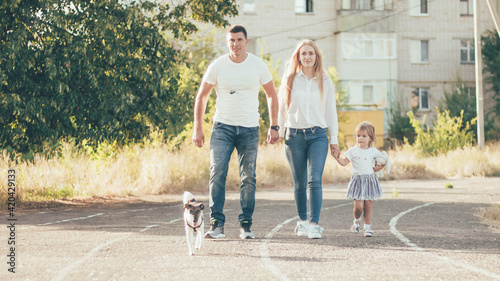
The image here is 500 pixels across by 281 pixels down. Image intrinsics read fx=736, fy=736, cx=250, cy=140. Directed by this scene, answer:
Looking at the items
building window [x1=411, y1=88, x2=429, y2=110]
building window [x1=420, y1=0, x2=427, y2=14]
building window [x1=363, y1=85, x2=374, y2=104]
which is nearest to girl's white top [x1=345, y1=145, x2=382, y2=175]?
building window [x1=363, y1=85, x2=374, y2=104]

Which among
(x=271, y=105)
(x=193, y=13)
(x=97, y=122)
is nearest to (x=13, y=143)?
(x=97, y=122)

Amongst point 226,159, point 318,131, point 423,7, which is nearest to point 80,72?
point 226,159

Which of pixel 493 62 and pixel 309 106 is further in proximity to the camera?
pixel 493 62

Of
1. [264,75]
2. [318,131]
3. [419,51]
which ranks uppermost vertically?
[419,51]

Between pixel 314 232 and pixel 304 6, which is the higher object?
pixel 304 6

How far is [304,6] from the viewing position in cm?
4441

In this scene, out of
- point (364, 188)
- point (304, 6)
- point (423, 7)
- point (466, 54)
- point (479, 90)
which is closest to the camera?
point (364, 188)

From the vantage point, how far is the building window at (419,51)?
45.8 meters

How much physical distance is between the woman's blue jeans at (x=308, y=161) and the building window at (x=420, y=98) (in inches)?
1504

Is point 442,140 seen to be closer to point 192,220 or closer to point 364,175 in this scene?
point 364,175

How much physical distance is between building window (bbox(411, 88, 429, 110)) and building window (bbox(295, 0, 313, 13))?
27.2 ft

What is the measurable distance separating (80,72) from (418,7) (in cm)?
3623

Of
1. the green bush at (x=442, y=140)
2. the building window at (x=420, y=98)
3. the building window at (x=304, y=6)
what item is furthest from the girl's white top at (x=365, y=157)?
the building window at (x=420, y=98)

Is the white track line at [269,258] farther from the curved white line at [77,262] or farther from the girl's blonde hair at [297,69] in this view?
the curved white line at [77,262]
